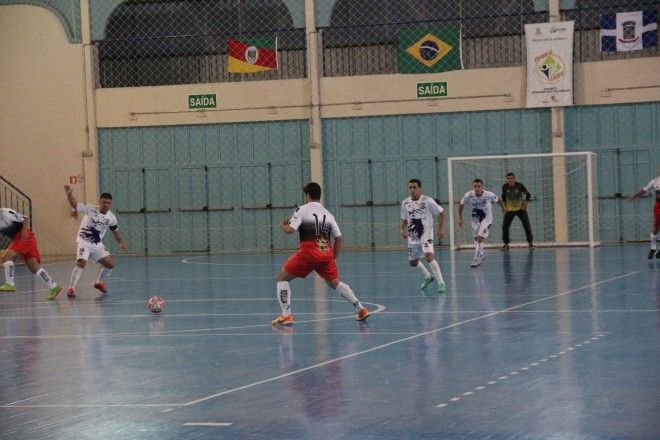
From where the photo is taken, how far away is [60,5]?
43062mm

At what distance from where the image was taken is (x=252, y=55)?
40.6 m

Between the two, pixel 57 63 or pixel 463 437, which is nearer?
pixel 463 437

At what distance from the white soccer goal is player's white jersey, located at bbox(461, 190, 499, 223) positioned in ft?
25.1

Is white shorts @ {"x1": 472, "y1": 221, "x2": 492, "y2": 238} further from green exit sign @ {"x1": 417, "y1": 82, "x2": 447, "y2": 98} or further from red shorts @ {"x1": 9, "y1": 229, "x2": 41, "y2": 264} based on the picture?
red shorts @ {"x1": 9, "y1": 229, "x2": 41, "y2": 264}

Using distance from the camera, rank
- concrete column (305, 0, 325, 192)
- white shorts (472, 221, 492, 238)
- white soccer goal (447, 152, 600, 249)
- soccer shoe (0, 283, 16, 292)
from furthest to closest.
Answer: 1. concrete column (305, 0, 325, 192)
2. white soccer goal (447, 152, 600, 249)
3. white shorts (472, 221, 492, 238)
4. soccer shoe (0, 283, 16, 292)

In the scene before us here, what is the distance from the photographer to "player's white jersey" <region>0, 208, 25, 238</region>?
83.9ft

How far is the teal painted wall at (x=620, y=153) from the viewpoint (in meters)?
38.8

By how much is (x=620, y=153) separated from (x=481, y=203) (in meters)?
10.0

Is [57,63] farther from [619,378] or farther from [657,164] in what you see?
[619,378]

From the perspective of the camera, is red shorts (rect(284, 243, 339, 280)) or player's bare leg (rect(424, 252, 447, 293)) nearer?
red shorts (rect(284, 243, 339, 280))

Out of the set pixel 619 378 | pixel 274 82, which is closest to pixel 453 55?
pixel 274 82

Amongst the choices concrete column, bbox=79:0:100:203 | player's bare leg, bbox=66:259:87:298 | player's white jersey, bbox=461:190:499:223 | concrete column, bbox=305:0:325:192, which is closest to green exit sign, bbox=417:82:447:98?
concrete column, bbox=305:0:325:192

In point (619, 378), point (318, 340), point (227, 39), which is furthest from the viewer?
point (227, 39)

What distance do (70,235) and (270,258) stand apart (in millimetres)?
8882
